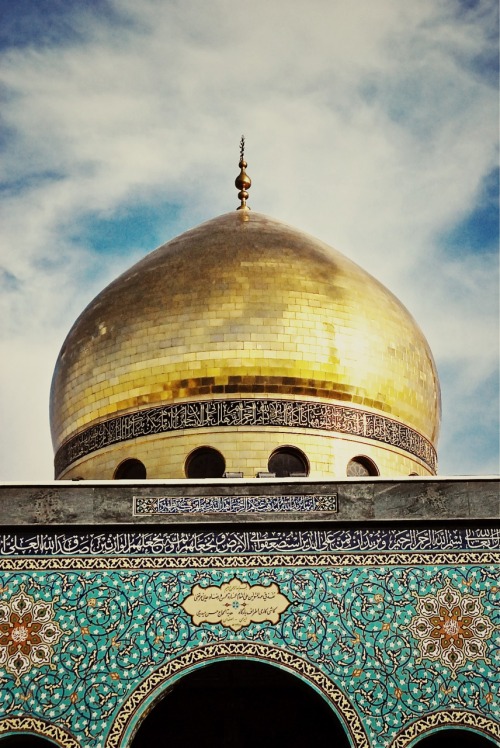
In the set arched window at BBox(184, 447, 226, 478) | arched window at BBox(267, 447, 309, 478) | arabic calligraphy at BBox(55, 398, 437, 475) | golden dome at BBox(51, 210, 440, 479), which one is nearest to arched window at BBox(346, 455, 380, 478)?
golden dome at BBox(51, 210, 440, 479)

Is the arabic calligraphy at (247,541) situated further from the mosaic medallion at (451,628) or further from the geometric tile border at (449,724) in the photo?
the geometric tile border at (449,724)

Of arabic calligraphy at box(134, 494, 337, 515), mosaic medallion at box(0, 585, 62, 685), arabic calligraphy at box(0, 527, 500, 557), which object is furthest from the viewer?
arabic calligraphy at box(134, 494, 337, 515)

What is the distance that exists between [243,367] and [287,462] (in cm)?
80

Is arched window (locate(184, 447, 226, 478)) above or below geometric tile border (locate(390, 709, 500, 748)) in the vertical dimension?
above

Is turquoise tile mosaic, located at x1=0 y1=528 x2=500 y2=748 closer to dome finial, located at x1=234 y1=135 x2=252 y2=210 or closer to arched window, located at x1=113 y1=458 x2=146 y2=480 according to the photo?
arched window, located at x1=113 y1=458 x2=146 y2=480

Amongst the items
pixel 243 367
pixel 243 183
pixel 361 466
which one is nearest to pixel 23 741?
pixel 243 367

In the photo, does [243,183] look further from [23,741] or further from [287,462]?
[23,741]

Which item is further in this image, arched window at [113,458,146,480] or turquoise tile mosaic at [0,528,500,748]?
arched window at [113,458,146,480]

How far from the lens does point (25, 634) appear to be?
23.7ft

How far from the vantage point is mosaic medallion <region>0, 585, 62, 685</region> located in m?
7.16

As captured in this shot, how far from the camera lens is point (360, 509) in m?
7.67

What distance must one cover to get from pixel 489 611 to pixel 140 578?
2.01 m

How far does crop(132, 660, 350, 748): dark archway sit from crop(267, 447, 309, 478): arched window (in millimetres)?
1737

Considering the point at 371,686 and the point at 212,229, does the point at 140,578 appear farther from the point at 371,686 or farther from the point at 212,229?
the point at 212,229
